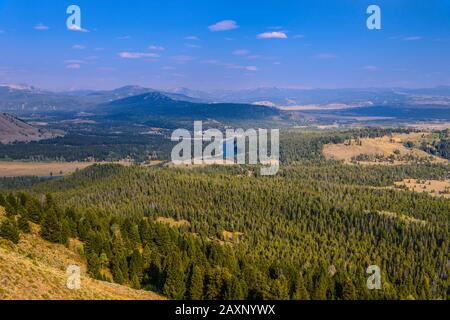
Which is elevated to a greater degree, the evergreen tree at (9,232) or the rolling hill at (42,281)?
the evergreen tree at (9,232)

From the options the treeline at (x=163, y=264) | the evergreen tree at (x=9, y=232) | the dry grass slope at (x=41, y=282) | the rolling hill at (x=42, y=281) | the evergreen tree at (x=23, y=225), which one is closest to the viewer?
the dry grass slope at (x=41, y=282)

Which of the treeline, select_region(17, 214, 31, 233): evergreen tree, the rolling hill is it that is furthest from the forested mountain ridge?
select_region(17, 214, 31, 233): evergreen tree

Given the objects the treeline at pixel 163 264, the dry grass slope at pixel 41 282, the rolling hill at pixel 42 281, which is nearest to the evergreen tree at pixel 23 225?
the treeline at pixel 163 264

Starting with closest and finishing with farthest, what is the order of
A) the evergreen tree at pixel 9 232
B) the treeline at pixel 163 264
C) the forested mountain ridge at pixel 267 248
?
1. the treeline at pixel 163 264
2. the evergreen tree at pixel 9 232
3. the forested mountain ridge at pixel 267 248

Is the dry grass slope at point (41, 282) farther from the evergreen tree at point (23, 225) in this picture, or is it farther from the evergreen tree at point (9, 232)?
the evergreen tree at point (23, 225)

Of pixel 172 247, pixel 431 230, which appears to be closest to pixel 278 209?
pixel 431 230

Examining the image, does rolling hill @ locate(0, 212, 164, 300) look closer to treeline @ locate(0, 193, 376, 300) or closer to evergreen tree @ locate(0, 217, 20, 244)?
evergreen tree @ locate(0, 217, 20, 244)

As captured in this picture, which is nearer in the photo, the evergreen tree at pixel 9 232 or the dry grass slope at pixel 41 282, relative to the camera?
the dry grass slope at pixel 41 282

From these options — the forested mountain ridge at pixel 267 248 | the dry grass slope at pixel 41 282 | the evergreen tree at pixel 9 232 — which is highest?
the evergreen tree at pixel 9 232
